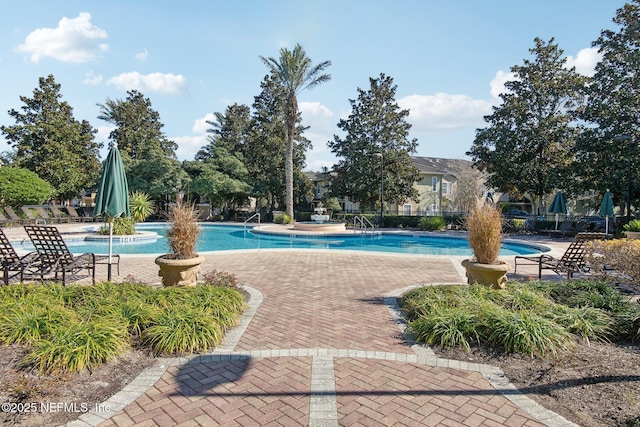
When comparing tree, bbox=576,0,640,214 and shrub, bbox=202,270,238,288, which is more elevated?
tree, bbox=576,0,640,214

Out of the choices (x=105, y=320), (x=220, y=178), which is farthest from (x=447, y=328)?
(x=220, y=178)

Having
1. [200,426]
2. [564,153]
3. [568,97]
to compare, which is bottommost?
[200,426]

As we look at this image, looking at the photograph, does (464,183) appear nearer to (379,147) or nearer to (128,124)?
(379,147)

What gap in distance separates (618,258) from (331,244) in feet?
40.9

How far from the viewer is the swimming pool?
586 inches

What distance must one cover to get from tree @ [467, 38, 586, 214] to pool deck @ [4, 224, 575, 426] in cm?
2377

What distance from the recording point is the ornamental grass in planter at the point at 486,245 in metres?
6.23

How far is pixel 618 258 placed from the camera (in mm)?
6539

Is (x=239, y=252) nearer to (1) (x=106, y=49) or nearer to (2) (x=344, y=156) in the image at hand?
(1) (x=106, y=49)

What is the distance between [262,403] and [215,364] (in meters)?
0.96

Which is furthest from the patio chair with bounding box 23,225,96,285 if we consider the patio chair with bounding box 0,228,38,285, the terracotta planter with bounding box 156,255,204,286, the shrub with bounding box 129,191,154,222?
the shrub with bounding box 129,191,154,222

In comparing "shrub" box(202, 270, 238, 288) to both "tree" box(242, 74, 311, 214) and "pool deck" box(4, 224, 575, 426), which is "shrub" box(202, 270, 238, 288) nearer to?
"pool deck" box(4, 224, 575, 426)

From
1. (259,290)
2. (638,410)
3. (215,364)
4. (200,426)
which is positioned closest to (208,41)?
(259,290)

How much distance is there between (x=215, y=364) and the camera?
3.77 m
